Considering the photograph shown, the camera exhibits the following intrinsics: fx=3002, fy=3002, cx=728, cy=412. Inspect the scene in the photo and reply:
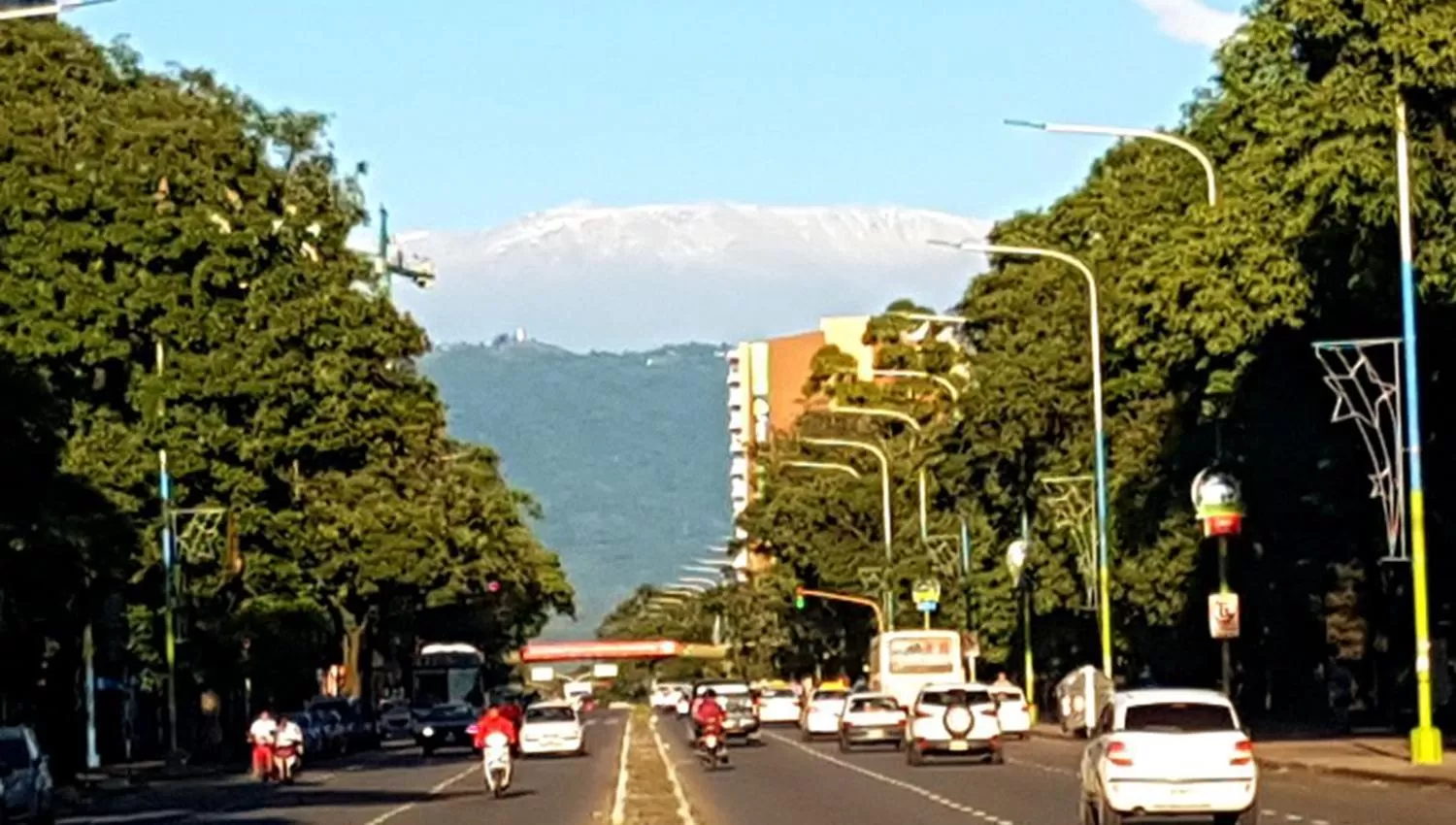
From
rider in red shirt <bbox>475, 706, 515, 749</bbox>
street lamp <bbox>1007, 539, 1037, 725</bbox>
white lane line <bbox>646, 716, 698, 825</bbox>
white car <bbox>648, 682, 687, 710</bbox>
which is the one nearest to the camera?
white lane line <bbox>646, 716, 698, 825</bbox>

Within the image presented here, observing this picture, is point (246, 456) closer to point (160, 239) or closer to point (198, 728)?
point (160, 239)

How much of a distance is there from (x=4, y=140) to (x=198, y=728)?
20492 millimetres

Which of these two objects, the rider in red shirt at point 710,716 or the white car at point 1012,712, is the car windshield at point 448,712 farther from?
the rider in red shirt at point 710,716

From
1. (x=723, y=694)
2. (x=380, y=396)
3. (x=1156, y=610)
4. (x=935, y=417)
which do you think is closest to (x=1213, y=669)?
(x=1156, y=610)

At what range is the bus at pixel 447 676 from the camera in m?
109

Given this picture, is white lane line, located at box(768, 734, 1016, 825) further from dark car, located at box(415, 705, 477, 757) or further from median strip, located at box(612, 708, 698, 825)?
dark car, located at box(415, 705, 477, 757)

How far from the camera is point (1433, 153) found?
4659cm

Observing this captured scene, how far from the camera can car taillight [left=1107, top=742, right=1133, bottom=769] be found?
3056 centimetres

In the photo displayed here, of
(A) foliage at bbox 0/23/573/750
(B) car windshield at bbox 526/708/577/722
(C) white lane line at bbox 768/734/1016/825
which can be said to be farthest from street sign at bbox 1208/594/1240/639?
(A) foliage at bbox 0/23/573/750

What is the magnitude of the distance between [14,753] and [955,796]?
13587 millimetres

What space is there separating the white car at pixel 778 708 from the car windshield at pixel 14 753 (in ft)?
223

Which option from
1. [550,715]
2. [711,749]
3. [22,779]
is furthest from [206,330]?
[22,779]

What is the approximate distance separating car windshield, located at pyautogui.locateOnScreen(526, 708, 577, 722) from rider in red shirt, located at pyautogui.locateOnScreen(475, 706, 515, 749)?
73.5 ft

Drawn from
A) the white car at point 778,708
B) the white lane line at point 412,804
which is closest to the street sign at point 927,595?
the white car at point 778,708
